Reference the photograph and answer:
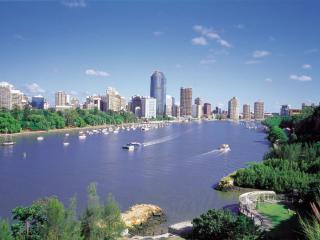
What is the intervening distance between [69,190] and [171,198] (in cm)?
828

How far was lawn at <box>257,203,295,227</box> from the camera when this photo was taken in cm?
2056

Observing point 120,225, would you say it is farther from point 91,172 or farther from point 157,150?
point 157,150

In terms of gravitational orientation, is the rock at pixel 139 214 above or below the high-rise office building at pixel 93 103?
below

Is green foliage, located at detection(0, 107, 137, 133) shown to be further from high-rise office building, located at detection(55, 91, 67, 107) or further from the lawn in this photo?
high-rise office building, located at detection(55, 91, 67, 107)

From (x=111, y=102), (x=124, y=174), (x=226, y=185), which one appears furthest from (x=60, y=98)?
(x=226, y=185)

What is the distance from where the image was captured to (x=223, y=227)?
56.5ft

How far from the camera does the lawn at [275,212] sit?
20.6m

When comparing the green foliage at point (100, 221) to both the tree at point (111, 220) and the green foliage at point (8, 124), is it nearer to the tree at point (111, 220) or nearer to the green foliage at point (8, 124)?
the tree at point (111, 220)

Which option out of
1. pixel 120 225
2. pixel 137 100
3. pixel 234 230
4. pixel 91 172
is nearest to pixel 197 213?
pixel 234 230

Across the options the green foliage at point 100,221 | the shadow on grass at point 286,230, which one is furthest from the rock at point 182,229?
the green foliage at point 100,221

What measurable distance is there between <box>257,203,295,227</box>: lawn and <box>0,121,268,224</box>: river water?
465cm

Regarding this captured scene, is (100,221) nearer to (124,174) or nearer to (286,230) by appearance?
(286,230)

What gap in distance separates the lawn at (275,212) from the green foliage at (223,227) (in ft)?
10.9

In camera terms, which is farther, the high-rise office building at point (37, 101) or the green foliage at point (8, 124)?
the high-rise office building at point (37, 101)
